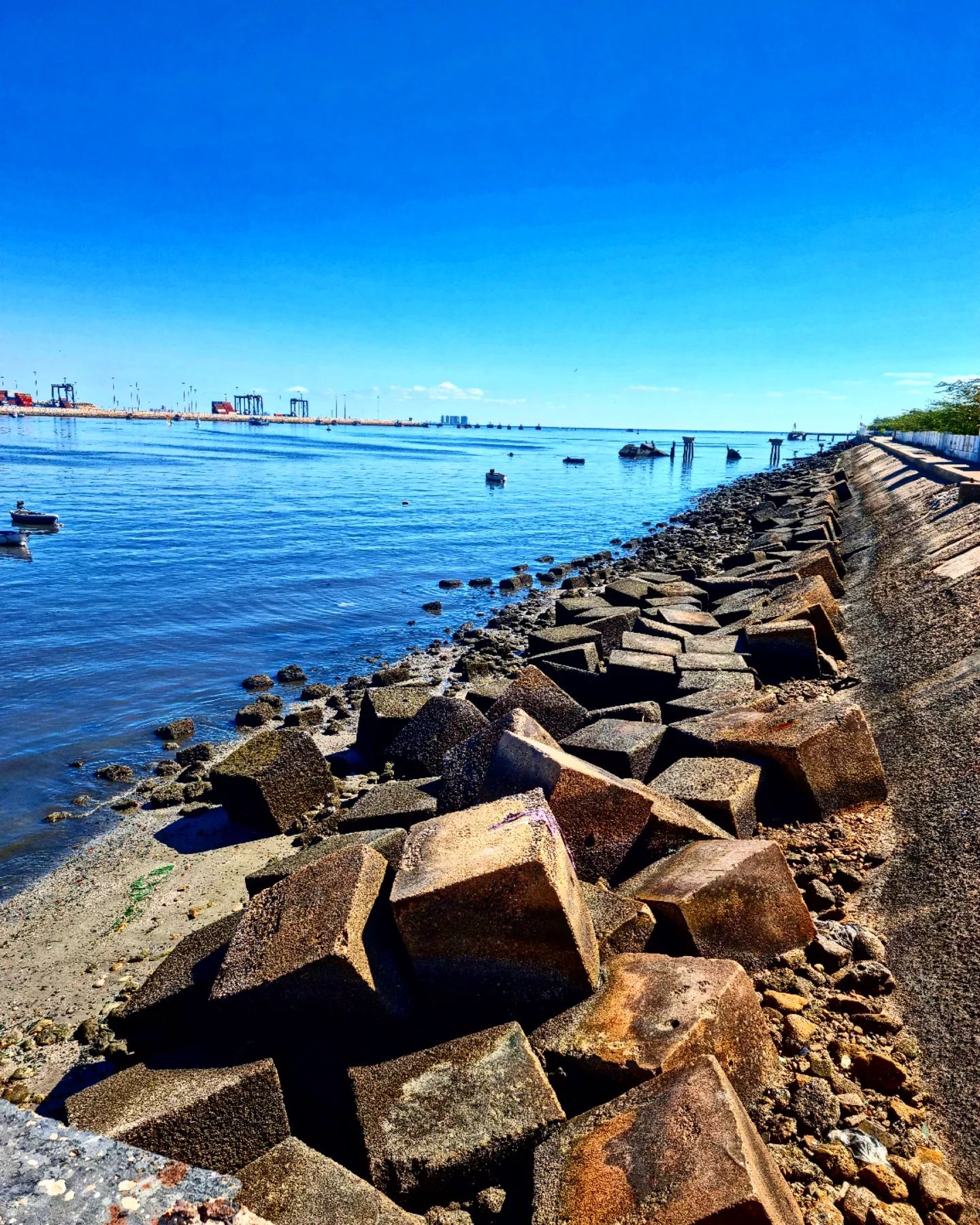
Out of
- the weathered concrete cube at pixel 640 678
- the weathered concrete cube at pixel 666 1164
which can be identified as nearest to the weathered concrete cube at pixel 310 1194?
the weathered concrete cube at pixel 666 1164

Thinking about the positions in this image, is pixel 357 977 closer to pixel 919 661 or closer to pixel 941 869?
pixel 941 869

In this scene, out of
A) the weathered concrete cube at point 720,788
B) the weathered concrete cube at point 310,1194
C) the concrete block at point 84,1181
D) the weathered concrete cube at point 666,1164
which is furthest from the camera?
the weathered concrete cube at point 720,788

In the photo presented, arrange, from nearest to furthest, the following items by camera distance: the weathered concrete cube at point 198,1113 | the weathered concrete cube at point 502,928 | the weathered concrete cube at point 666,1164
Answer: the weathered concrete cube at point 666,1164 → the weathered concrete cube at point 198,1113 → the weathered concrete cube at point 502,928

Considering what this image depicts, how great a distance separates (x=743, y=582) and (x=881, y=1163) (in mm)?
9219

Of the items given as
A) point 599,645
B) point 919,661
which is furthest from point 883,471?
point 919,661

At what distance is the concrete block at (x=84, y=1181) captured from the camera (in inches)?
60.0

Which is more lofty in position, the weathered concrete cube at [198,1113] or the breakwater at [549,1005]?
the breakwater at [549,1005]

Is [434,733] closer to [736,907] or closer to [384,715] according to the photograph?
[384,715]

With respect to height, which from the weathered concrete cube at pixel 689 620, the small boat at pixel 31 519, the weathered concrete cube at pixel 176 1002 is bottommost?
the small boat at pixel 31 519

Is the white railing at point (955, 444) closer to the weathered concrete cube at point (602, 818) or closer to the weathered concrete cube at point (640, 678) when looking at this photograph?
the weathered concrete cube at point (640, 678)

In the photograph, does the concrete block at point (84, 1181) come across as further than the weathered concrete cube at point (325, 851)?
No

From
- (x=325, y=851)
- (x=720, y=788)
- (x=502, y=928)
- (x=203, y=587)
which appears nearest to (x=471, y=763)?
(x=325, y=851)

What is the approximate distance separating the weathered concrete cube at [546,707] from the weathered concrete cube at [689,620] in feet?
10.3

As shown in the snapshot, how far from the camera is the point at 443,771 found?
4.72m
